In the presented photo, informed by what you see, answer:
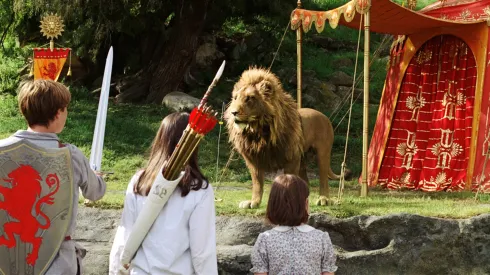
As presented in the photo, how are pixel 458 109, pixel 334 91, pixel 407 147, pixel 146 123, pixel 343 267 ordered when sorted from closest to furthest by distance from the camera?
1. pixel 343 267
2. pixel 458 109
3. pixel 407 147
4. pixel 146 123
5. pixel 334 91

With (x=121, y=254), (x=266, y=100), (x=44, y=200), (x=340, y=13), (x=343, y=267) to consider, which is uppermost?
(x=340, y=13)

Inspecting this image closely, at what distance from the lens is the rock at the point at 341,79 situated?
17189 millimetres

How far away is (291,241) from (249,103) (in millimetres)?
3121

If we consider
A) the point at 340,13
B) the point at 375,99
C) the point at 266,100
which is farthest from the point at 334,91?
the point at 266,100

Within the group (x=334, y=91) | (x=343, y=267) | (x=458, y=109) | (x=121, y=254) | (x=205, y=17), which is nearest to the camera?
(x=121, y=254)

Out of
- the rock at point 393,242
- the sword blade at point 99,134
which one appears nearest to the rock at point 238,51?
the rock at point 393,242

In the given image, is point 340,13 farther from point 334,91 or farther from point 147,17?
point 334,91

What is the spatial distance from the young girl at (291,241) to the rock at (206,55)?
12278 millimetres

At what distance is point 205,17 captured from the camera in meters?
14.9

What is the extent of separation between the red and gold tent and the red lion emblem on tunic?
226 inches

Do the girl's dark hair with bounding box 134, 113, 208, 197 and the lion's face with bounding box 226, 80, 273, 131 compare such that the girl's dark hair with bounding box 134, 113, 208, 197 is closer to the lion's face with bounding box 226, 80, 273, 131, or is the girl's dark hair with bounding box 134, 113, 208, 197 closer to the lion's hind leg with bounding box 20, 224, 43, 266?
the lion's hind leg with bounding box 20, 224, 43, 266

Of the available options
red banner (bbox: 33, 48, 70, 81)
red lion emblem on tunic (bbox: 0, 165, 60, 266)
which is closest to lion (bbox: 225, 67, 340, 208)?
red banner (bbox: 33, 48, 70, 81)

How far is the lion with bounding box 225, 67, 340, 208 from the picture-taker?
7.18 meters

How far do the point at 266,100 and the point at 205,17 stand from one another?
7901 millimetres
